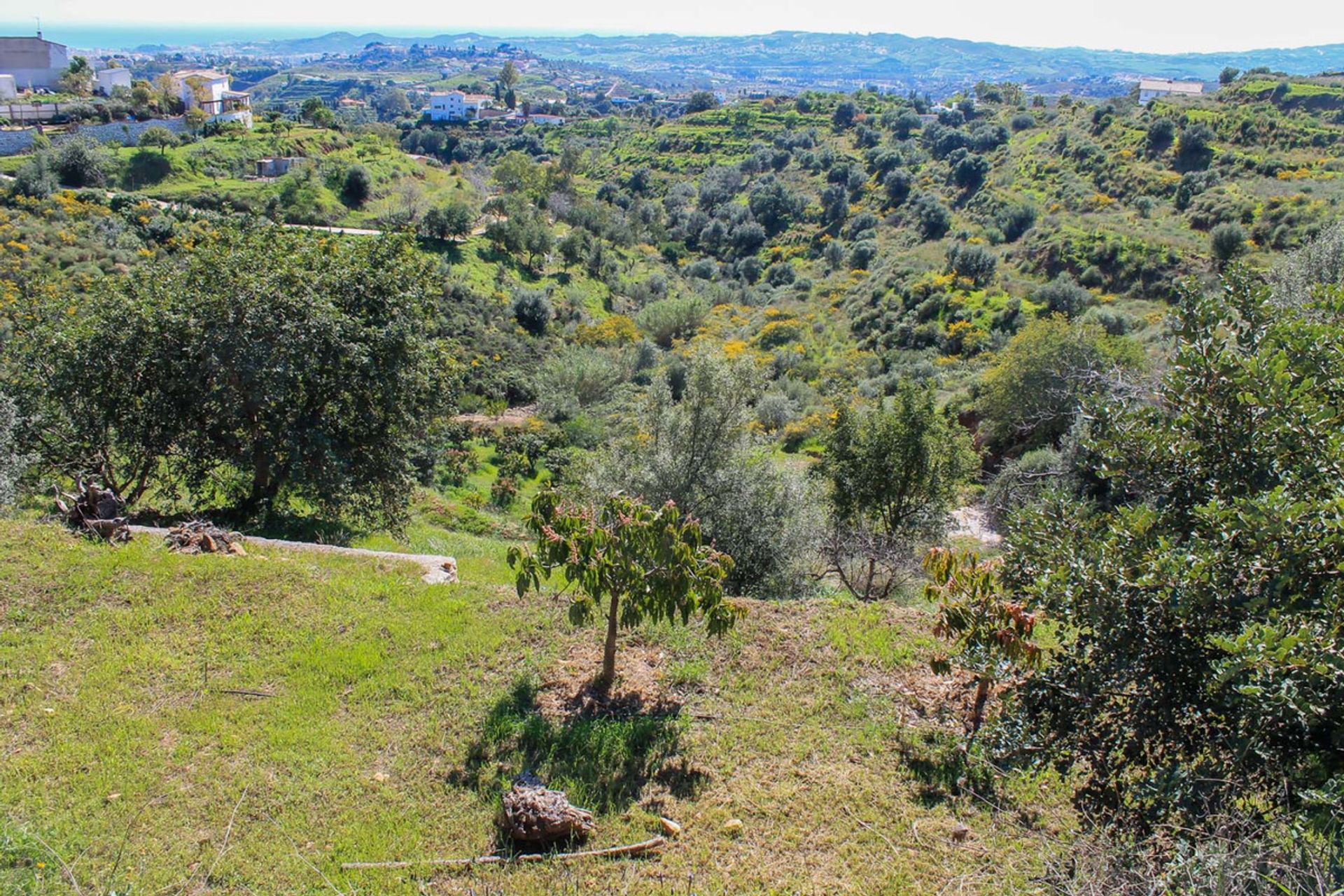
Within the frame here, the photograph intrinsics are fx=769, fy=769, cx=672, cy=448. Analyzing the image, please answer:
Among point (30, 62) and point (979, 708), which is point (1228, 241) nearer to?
point (979, 708)

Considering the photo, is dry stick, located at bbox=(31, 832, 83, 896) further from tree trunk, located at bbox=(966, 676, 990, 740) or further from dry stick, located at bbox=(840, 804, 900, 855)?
tree trunk, located at bbox=(966, 676, 990, 740)

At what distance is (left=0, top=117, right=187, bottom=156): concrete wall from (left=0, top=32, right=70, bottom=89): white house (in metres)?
24.1

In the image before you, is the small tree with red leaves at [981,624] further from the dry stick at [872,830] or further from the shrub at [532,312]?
the shrub at [532,312]

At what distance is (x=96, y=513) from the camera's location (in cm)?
924

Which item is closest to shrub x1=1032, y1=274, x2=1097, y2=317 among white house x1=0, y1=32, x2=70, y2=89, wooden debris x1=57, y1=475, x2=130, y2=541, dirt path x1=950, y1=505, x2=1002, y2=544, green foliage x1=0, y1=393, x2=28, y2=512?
dirt path x1=950, y1=505, x2=1002, y2=544

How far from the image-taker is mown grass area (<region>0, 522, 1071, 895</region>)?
4.95 meters

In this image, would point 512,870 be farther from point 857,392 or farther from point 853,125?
point 853,125

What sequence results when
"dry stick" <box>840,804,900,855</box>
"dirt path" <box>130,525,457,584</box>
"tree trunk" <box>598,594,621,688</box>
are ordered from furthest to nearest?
"dirt path" <box>130,525,457,584</box> → "tree trunk" <box>598,594,621,688</box> → "dry stick" <box>840,804,900,855</box>

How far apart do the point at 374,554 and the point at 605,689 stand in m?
4.26

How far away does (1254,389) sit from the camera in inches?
174

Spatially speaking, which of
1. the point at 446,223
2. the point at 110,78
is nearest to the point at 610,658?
the point at 446,223

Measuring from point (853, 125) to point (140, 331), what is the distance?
3260 inches

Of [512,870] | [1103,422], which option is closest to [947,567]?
[1103,422]


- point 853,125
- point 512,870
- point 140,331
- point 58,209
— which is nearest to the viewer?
point 512,870
